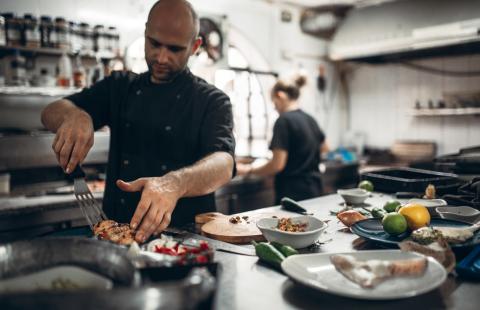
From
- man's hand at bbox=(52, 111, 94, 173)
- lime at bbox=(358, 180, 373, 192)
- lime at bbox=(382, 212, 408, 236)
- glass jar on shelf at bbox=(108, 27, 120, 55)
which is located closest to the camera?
lime at bbox=(382, 212, 408, 236)

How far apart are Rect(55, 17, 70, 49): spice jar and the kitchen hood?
12.4 ft

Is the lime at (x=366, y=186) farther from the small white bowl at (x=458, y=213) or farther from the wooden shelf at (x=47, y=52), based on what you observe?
the wooden shelf at (x=47, y=52)

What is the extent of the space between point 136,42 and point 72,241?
4.17m

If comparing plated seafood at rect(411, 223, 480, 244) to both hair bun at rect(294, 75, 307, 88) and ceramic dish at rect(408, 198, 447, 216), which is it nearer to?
Result: ceramic dish at rect(408, 198, 447, 216)

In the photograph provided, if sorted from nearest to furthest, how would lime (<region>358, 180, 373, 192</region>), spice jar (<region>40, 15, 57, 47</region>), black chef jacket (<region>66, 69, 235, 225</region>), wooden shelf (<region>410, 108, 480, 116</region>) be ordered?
black chef jacket (<region>66, 69, 235, 225</region>) → lime (<region>358, 180, 373, 192</region>) → spice jar (<region>40, 15, 57, 47</region>) → wooden shelf (<region>410, 108, 480, 116</region>)

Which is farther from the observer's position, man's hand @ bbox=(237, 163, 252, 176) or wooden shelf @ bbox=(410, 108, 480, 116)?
wooden shelf @ bbox=(410, 108, 480, 116)

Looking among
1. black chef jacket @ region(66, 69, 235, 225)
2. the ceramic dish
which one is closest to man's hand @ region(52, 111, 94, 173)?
black chef jacket @ region(66, 69, 235, 225)

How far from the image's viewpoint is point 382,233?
1.63 m

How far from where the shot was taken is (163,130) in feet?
7.86

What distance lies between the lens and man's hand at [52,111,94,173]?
181cm

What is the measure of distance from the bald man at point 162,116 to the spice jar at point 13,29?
163 centimetres

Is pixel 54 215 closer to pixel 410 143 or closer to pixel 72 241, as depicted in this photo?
pixel 72 241

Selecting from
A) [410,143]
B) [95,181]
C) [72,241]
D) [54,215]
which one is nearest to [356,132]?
[410,143]

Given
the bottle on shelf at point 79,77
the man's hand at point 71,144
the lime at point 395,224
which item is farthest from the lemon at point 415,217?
the bottle on shelf at point 79,77
